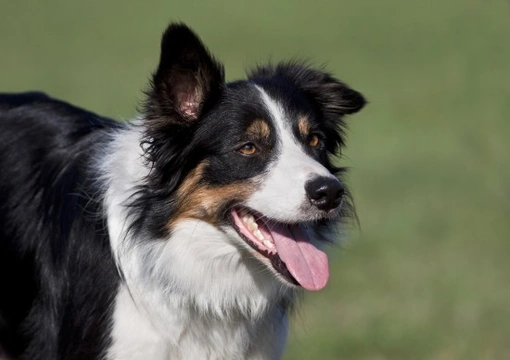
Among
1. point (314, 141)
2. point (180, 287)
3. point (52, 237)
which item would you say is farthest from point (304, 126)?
point (52, 237)

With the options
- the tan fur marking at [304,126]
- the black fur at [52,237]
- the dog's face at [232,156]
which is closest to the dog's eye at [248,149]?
the dog's face at [232,156]

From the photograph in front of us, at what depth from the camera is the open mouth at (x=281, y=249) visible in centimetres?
554

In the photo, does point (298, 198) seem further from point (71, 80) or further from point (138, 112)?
point (71, 80)

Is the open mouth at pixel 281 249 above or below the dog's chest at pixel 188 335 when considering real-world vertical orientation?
above

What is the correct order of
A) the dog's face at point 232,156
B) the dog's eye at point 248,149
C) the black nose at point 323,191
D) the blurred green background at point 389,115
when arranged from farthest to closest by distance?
the blurred green background at point 389,115 < the dog's eye at point 248,149 < the dog's face at point 232,156 < the black nose at point 323,191

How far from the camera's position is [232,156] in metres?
5.64

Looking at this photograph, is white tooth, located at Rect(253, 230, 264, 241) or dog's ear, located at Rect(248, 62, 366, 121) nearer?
white tooth, located at Rect(253, 230, 264, 241)

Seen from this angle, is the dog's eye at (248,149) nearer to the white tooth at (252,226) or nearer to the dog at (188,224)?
the dog at (188,224)

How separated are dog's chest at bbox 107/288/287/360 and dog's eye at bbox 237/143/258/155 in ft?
2.92

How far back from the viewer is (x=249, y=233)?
5.61 metres

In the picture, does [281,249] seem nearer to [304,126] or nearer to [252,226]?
[252,226]

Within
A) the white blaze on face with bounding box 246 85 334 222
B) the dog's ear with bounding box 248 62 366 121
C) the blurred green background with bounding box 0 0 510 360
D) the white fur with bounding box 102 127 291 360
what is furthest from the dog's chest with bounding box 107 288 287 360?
the dog's ear with bounding box 248 62 366 121

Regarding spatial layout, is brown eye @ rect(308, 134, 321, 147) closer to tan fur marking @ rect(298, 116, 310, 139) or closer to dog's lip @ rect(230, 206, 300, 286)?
tan fur marking @ rect(298, 116, 310, 139)

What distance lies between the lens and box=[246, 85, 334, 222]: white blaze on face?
208 inches
